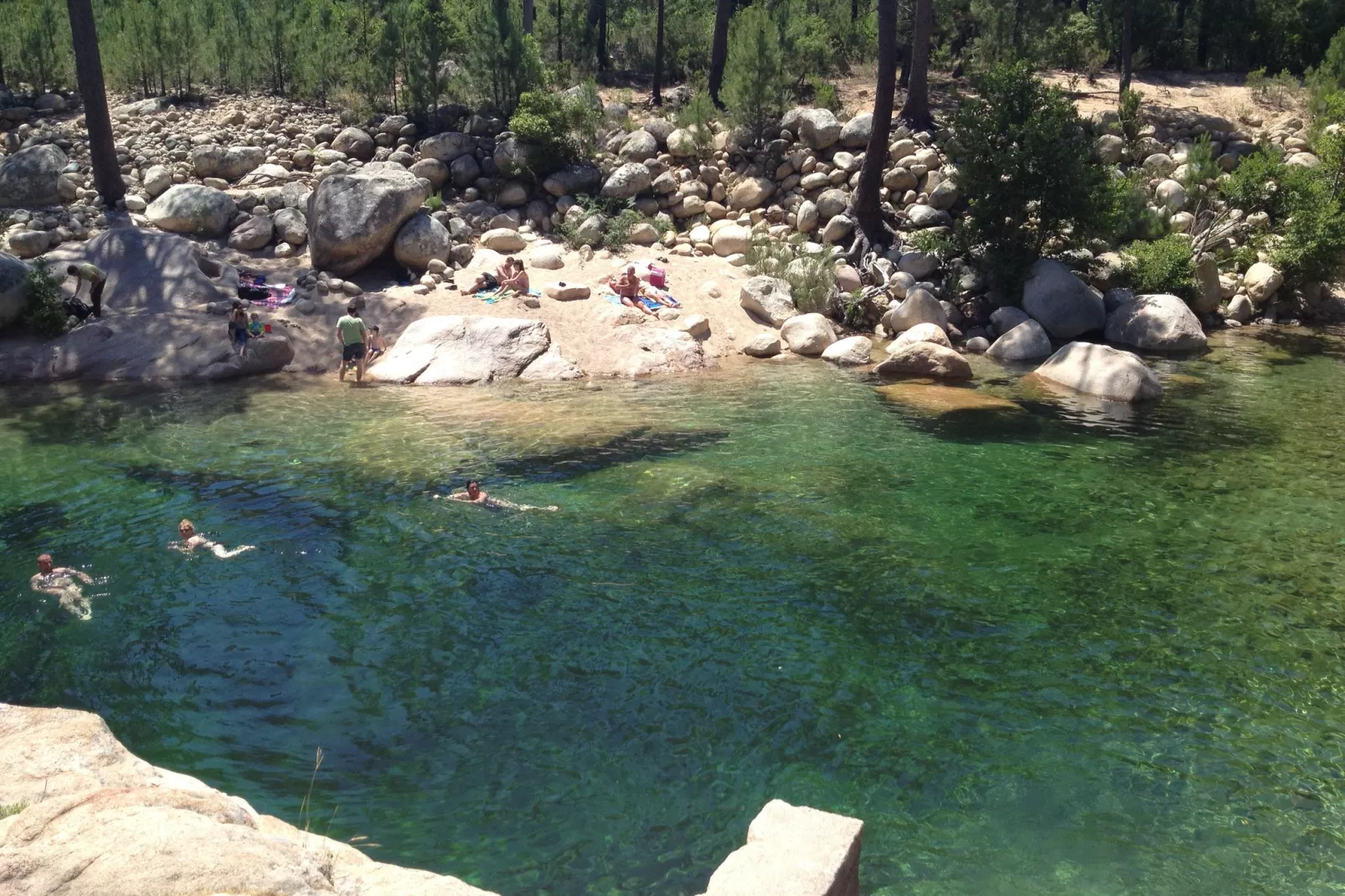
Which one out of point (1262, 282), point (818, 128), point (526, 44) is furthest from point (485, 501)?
point (1262, 282)

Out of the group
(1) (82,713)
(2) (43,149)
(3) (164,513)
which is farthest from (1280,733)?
(2) (43,149)

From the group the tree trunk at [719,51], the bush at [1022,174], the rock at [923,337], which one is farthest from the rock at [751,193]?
the rock at [923,337]

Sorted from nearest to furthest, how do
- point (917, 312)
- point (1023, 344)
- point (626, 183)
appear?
point (1023, 344), point (917, 312), point (626, 183)

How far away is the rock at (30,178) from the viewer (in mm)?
23406

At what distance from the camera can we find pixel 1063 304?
2133 centimetres

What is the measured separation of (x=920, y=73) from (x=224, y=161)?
1853 centimetres

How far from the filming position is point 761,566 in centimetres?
997

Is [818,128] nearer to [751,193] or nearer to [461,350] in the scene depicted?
[751,193]

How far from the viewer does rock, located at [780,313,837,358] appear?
20.5 metres

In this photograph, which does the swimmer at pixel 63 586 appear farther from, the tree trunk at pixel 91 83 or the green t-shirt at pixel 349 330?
the tree trunk at pixel 91 83

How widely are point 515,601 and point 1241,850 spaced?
604 cm

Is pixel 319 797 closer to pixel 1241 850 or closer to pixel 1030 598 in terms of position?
pixel 1241 850

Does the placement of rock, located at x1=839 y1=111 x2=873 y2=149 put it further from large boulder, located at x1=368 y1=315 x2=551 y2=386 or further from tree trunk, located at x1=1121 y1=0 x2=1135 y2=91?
large boulder, located at x1=368 y1=315 x2=551 y2=386

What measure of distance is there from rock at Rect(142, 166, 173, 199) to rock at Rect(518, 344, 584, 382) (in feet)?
41.2
